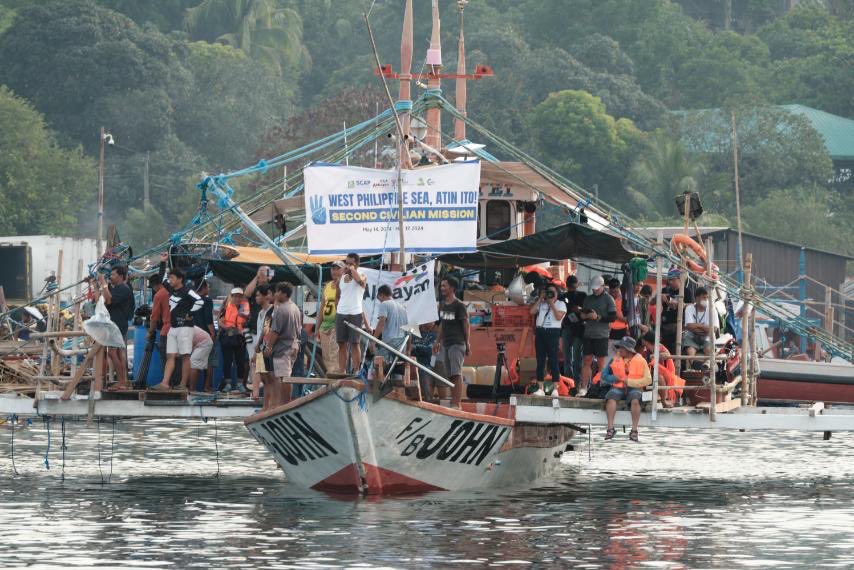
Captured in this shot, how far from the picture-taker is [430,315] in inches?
959

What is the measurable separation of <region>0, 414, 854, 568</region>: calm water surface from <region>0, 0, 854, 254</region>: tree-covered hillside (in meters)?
42.3

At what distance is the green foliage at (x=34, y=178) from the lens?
76812 mm

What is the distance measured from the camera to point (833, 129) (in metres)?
86.9

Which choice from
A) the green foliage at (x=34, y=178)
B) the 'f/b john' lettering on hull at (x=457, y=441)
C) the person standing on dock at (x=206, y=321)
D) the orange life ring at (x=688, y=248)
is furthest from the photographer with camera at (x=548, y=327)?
the green foliage at (x=34, y=178)

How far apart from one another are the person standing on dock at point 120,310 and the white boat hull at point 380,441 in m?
2.51

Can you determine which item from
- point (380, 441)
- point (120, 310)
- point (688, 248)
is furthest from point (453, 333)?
point (120, 310)

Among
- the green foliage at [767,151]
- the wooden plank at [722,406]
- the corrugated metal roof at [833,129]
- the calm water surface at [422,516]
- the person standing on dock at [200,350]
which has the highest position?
the corrugated metal roof at [833,129]

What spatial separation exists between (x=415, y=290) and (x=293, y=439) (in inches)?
102

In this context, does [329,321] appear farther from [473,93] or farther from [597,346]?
[473,93]

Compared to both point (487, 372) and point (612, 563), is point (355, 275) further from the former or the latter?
point (612, 563)

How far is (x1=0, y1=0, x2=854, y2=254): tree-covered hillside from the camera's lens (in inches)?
3061

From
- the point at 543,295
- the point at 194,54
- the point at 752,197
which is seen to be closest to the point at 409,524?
the point at 543,295

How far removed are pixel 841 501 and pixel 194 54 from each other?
Result: 7325cm

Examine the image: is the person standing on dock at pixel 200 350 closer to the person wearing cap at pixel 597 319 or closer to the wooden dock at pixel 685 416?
the wooden dock at pixel 685 416
